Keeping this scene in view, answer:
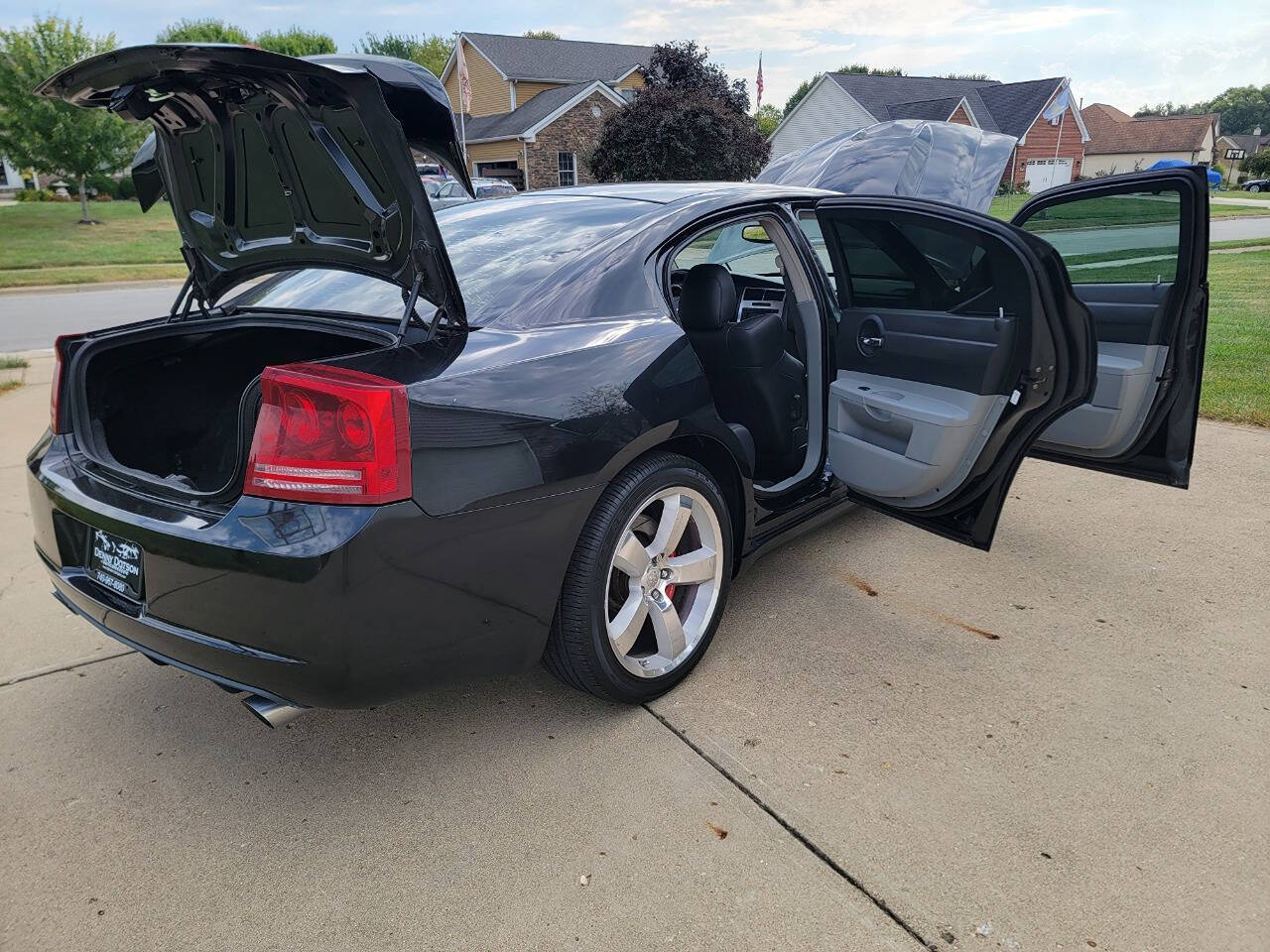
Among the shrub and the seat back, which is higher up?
the shrub

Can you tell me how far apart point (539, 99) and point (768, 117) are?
3225cm

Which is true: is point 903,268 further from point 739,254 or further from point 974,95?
point 974,95

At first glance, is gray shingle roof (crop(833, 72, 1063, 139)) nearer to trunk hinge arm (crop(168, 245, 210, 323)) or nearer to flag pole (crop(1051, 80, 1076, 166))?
flag pole (crop(1051, 80, 1076, 166))

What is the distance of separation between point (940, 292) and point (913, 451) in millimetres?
667

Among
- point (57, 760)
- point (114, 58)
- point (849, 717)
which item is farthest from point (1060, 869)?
point (114, 58)

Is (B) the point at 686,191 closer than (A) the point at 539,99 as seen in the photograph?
Yes

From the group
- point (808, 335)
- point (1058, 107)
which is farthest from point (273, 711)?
point (1058, 107)

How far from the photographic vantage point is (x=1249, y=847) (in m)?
2.12

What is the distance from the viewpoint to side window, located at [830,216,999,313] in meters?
3.11

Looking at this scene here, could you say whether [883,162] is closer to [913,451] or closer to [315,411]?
[913,451]

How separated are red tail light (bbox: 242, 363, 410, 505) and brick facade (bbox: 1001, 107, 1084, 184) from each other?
48.4m

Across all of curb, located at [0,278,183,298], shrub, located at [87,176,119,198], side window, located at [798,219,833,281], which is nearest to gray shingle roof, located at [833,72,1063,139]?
shrub, located at [87,176,119,198]

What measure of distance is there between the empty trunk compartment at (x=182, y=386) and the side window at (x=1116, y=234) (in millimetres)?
2676

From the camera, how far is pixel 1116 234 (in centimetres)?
348
